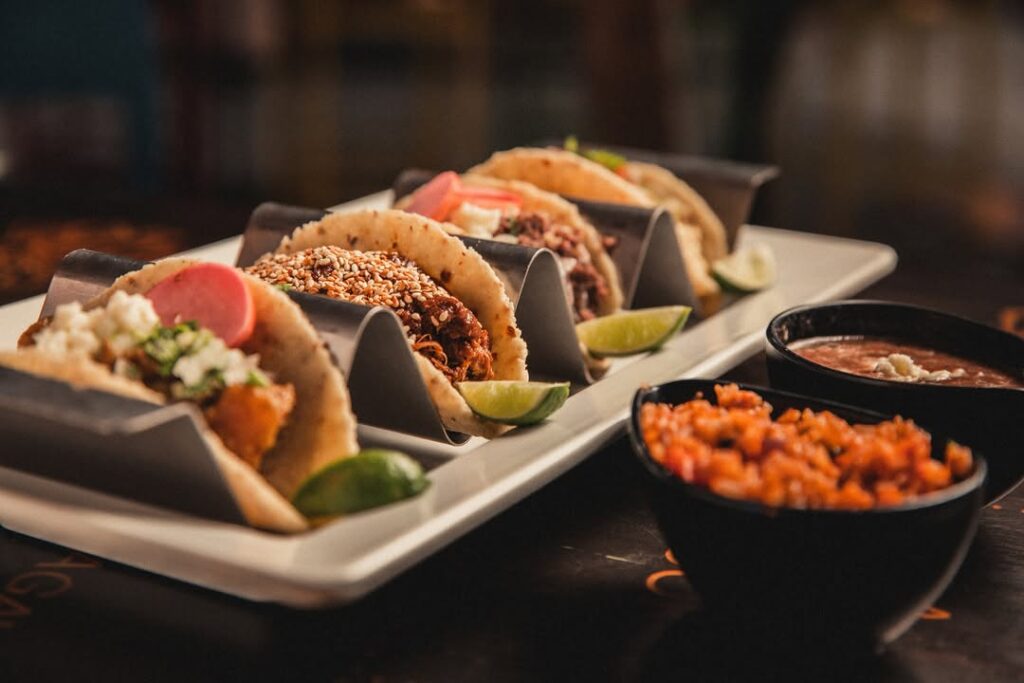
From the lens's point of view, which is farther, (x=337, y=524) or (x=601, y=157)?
(x=601, y=157)

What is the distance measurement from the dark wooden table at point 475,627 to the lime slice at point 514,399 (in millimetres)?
317

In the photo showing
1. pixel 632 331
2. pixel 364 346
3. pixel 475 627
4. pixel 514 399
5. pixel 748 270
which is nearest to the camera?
pixel 475 627

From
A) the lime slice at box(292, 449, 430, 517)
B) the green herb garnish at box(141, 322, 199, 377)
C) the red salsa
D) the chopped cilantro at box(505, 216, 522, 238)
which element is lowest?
the lime slice at box(292, 449, 430, 517)

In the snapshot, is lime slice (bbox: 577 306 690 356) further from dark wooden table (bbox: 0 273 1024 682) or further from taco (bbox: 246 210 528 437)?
dark wooden table (bbox: 0 273 1024 682)

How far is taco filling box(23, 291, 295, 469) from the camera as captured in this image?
2.40 meters

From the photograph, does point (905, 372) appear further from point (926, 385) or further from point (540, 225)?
point (540, 225)

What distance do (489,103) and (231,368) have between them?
33.7ft

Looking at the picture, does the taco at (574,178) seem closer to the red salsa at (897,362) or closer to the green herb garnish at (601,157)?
the green herb garnish at (601,157)

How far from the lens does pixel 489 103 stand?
1241cm

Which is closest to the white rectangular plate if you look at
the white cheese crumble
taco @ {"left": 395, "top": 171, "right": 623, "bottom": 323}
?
the white cheese crumble

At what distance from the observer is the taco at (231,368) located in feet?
7.65

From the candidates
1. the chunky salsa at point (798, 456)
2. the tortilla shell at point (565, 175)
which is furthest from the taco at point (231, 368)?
the tortilla shell at point (565, 175)

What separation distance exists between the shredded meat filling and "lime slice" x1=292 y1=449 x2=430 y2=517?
5.01 feet

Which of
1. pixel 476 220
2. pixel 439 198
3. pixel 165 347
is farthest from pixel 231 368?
pixel 439 198
